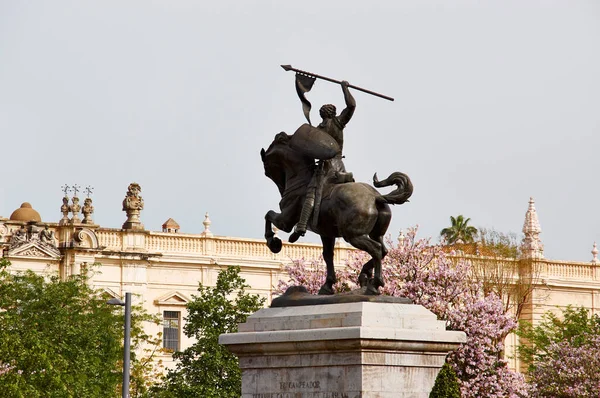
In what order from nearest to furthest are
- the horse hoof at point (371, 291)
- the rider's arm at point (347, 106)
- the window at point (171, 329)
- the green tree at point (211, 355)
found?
1. the horse hoof at point (371, 291)
2. the rider's arm at point (347, 106)
3. the green tree at point (211, 355)
4. the window at point (171, 329)

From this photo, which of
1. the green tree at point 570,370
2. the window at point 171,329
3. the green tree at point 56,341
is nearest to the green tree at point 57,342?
the green tree at point 56,341

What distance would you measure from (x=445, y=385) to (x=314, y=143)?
18.0 meters

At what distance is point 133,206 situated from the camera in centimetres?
6756

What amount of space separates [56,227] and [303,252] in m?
10.5

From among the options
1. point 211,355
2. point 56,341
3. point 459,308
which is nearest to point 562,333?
point 459,308

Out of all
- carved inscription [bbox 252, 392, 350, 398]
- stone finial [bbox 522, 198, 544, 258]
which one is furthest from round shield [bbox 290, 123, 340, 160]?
stone finial [bbox 522, 198, 544, 258]

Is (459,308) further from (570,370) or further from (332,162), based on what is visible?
(332,162)

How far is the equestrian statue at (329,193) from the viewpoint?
20.9 m

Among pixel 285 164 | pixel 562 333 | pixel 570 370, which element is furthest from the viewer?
pixel 562 333

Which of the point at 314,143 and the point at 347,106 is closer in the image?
the point at 314,143

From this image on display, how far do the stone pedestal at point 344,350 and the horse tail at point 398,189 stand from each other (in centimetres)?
152

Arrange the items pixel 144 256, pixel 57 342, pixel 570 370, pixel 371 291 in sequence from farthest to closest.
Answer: pixel 144 256 < pixel 570 370 < pixel 57 342 < pixel 371 291

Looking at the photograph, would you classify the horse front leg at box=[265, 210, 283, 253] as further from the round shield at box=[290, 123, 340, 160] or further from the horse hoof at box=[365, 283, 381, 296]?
the horse hoof at box=[365, 283, 381, 296]

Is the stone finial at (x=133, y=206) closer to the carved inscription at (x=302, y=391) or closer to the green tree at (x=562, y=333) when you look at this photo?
the green tree at (x=562, y=333)
